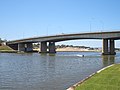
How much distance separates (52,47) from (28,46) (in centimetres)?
2845

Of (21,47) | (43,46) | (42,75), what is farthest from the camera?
(21,47)

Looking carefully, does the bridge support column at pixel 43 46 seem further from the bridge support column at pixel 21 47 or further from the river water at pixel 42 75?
the river water at pixel 42 75

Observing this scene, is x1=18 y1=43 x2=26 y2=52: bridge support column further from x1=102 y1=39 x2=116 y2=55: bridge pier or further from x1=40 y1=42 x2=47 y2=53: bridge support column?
x1=102 y1=39 x2=116 y2=55: bridge pier

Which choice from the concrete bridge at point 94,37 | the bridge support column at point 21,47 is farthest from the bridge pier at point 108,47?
the bridge support column at point 21,47

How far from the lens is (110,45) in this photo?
472 ft

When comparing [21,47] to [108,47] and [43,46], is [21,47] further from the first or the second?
[108,47]

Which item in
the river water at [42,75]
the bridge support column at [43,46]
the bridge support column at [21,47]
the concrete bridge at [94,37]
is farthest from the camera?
the bridge support column at [21,47]

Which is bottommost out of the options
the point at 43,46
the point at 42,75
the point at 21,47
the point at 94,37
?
the point at 21,47

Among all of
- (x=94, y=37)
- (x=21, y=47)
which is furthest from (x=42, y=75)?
(x=21, y=47)

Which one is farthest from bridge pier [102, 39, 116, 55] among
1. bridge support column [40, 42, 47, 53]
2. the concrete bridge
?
bridge support column [40, 42, 47, 53]

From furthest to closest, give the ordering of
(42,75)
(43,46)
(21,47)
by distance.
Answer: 1. (21,47)
2. (43,46)
3. (42,75)

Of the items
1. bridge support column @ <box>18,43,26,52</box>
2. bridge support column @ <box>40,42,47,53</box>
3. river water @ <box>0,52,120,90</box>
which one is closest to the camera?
river water @ <box>0,52,120,90</box>

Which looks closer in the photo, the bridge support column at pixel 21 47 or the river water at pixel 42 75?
the river water at pixel 42 75

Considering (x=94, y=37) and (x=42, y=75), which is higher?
(x=94, y=37)
